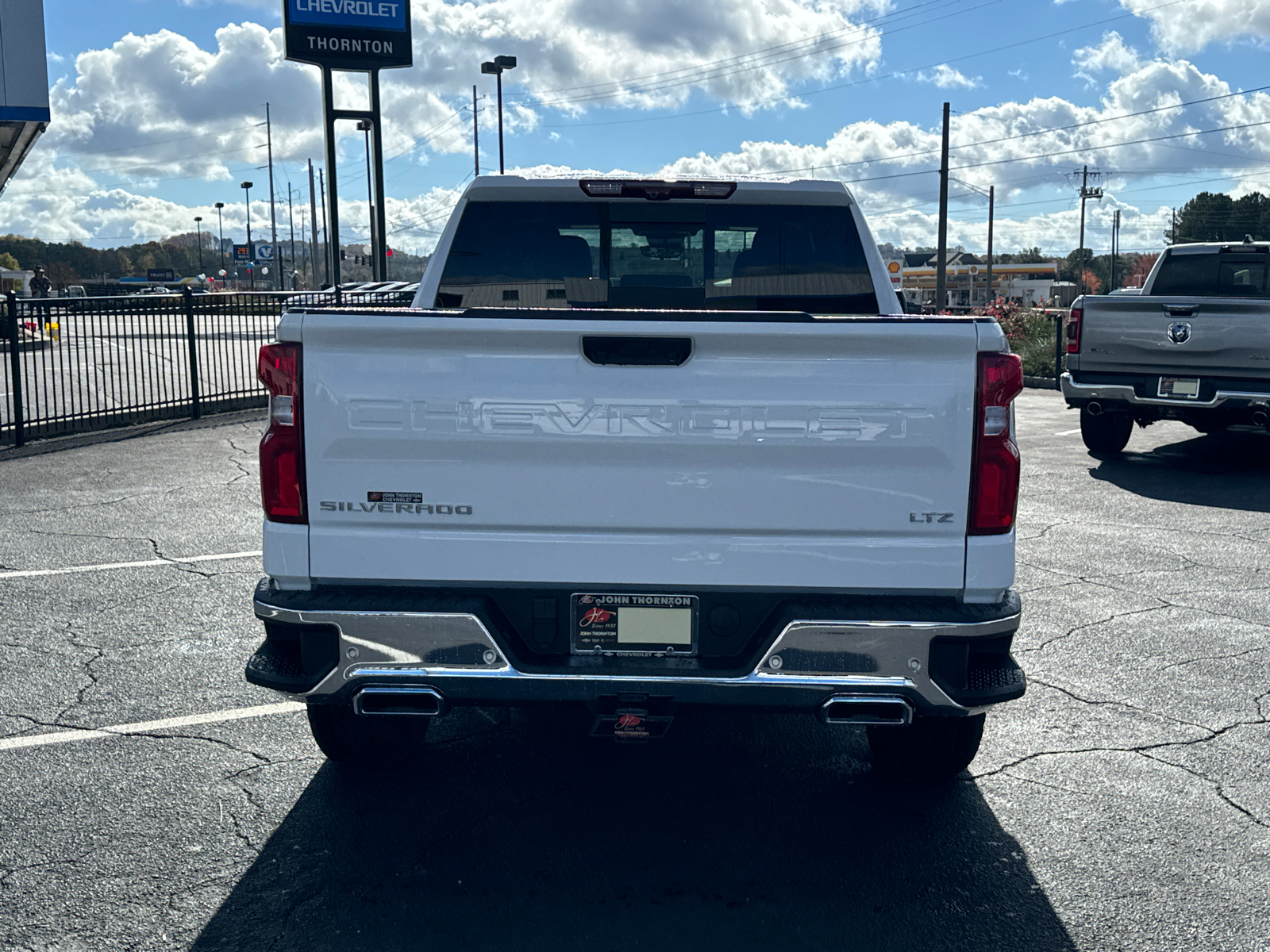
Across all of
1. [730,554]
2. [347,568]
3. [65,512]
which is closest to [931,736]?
[730,554]

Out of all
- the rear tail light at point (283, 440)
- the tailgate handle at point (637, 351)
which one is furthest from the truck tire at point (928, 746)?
the rear tail light at point (283, 440)

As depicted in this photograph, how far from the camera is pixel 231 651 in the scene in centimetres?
572

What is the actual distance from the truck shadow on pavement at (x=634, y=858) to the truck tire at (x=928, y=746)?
87 mm

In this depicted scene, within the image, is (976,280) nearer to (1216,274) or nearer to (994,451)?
(1216,274)

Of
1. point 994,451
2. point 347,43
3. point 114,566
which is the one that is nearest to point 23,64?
point 347,43

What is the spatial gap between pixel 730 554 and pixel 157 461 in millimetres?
10412

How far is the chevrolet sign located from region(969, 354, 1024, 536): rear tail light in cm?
1867

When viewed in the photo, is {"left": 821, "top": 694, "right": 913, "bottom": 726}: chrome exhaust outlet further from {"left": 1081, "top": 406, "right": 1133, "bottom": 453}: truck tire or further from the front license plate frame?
{"left": 1081, "top": 406, "right": 1133, "bottom": 453}: truck tire

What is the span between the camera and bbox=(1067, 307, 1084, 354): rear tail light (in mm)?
11641

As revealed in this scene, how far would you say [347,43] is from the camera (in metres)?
19.8

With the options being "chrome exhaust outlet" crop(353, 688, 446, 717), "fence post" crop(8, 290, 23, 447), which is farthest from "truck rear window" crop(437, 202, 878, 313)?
"fence post" crop(8, 290, 23, 447)

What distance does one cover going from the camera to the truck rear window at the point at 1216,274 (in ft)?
44.9

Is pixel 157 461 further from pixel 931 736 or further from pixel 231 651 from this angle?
pixel 931 736

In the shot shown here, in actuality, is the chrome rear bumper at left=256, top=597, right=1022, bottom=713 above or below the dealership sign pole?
below
